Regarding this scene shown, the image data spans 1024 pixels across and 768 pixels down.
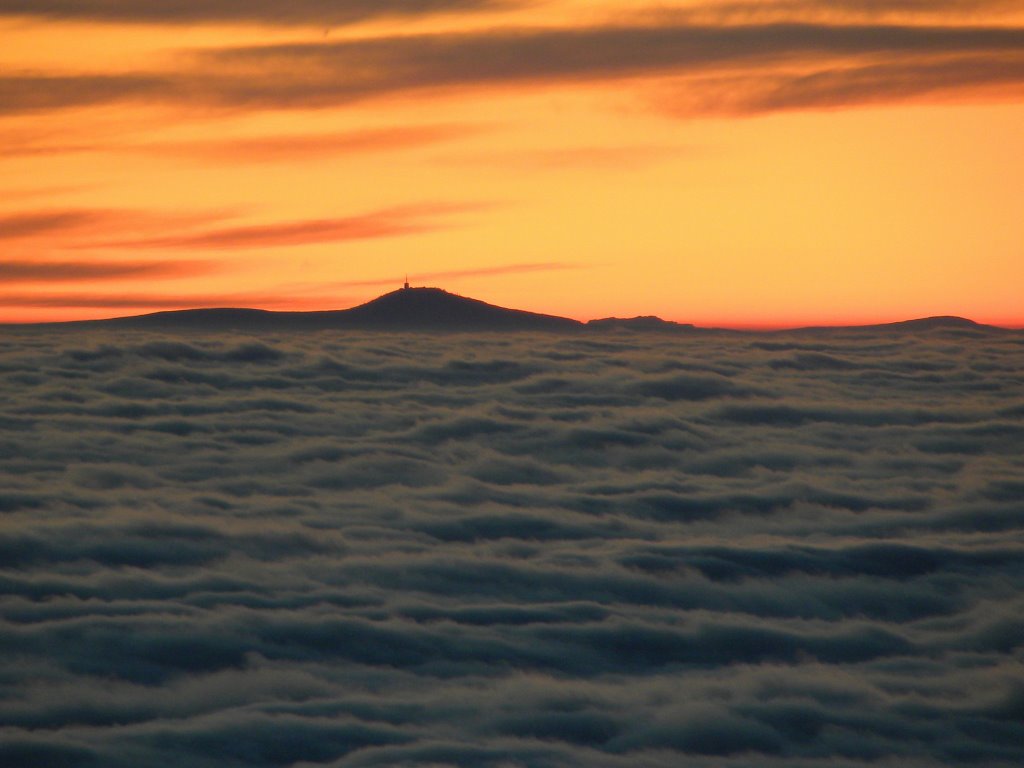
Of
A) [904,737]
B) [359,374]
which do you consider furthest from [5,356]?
[904,737]

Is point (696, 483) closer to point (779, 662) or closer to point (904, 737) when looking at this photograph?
point (779, 662)

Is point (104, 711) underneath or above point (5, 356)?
underneath

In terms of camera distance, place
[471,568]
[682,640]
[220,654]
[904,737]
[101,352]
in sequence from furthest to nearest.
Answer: [101,352]
[471,568]
[682,640]
[220,654]
[904,737]

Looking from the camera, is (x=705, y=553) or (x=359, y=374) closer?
(x=705, y=553)

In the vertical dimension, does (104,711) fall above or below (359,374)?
below

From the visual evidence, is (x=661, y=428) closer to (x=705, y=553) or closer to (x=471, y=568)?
(x=705, y=553)

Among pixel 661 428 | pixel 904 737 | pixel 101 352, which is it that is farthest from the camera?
pixel 101 352

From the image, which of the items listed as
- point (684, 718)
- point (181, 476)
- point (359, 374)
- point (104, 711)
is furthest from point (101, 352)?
point (684, 718)

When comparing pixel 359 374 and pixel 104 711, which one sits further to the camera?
pixel 359 374

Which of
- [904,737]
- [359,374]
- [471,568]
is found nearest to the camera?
[904,737]
